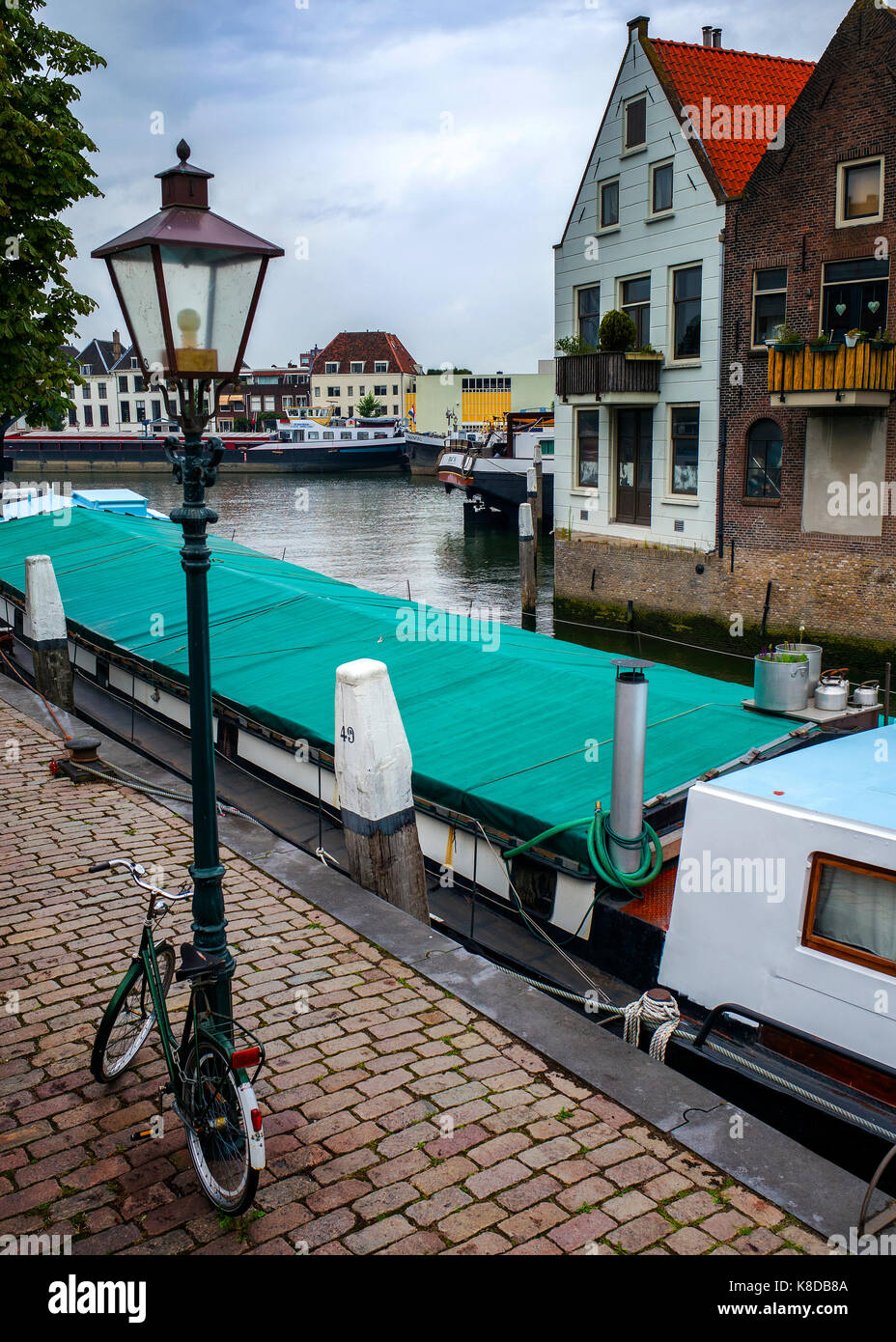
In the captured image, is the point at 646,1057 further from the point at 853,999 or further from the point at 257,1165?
the point at 257,1165

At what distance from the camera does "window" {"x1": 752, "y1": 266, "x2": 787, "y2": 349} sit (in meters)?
24.6

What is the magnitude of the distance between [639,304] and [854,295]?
6631mm

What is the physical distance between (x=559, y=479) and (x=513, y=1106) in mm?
27214

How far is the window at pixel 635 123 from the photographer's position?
1108 inches

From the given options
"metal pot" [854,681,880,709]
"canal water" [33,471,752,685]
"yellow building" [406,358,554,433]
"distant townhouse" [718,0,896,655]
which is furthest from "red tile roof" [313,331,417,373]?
"metal pot" [854,681,880,709]

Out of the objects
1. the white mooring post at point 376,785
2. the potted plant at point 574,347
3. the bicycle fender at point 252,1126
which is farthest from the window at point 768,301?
the bicycle fender at point 252,1126

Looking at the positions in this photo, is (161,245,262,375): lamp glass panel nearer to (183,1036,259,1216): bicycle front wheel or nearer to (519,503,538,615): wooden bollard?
(183,1036,259,1216): bicycle front wheel

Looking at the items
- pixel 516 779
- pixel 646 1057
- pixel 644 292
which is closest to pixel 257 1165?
pixel 646 1057

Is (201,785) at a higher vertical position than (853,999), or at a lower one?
higher

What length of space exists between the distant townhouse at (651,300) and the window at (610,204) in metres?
0.05

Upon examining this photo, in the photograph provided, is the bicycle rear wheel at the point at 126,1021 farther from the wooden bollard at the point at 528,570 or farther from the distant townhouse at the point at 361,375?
the distant townhouse at the point at 361,375

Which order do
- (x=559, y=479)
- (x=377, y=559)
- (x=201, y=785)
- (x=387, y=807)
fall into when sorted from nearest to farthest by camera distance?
(x=201, y=785)
(x=387, y=807)
(x=559, y=479)
(x=377, y=559)

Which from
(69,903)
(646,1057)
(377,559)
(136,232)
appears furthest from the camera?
(377,559)

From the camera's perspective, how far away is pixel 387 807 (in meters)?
9.17
